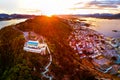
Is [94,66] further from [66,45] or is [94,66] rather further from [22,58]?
[22,58]

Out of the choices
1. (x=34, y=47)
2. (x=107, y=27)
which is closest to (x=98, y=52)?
(x=34, y=47)

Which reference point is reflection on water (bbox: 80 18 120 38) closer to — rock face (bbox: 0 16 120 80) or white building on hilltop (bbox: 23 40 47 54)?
rock face (bbox: 0 16 120 80)

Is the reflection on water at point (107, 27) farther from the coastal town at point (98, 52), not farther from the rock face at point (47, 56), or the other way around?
the rock face at point (47, 56)

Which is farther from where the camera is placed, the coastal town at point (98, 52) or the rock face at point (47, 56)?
the coastal town at point (98, 52)

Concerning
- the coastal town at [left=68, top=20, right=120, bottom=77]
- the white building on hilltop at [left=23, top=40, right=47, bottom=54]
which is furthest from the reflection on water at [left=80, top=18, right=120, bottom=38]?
the white building on hilltop at [left=23, top=40, right=47, bottom=54]

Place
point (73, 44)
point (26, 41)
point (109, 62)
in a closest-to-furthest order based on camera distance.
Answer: point (26, 41), point (109, 62), point (73, 44)

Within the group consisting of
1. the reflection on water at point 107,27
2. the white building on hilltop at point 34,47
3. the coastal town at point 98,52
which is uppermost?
the white building on hilltop at point 34,47

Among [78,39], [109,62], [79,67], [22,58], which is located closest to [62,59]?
[79,67]

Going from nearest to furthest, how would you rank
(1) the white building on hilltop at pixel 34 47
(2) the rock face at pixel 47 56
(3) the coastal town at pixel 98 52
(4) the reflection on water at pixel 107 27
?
1. (2) the rock face at pixel 47 56
2. (1) the white building on hilltop at pixel 34 47
3. (3) the coastal town at pixel 98 52
4. (4) the reflection on water at pixel 107 27

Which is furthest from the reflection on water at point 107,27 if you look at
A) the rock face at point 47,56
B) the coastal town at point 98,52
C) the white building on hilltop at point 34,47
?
the white building on hilltop at point 34,47
